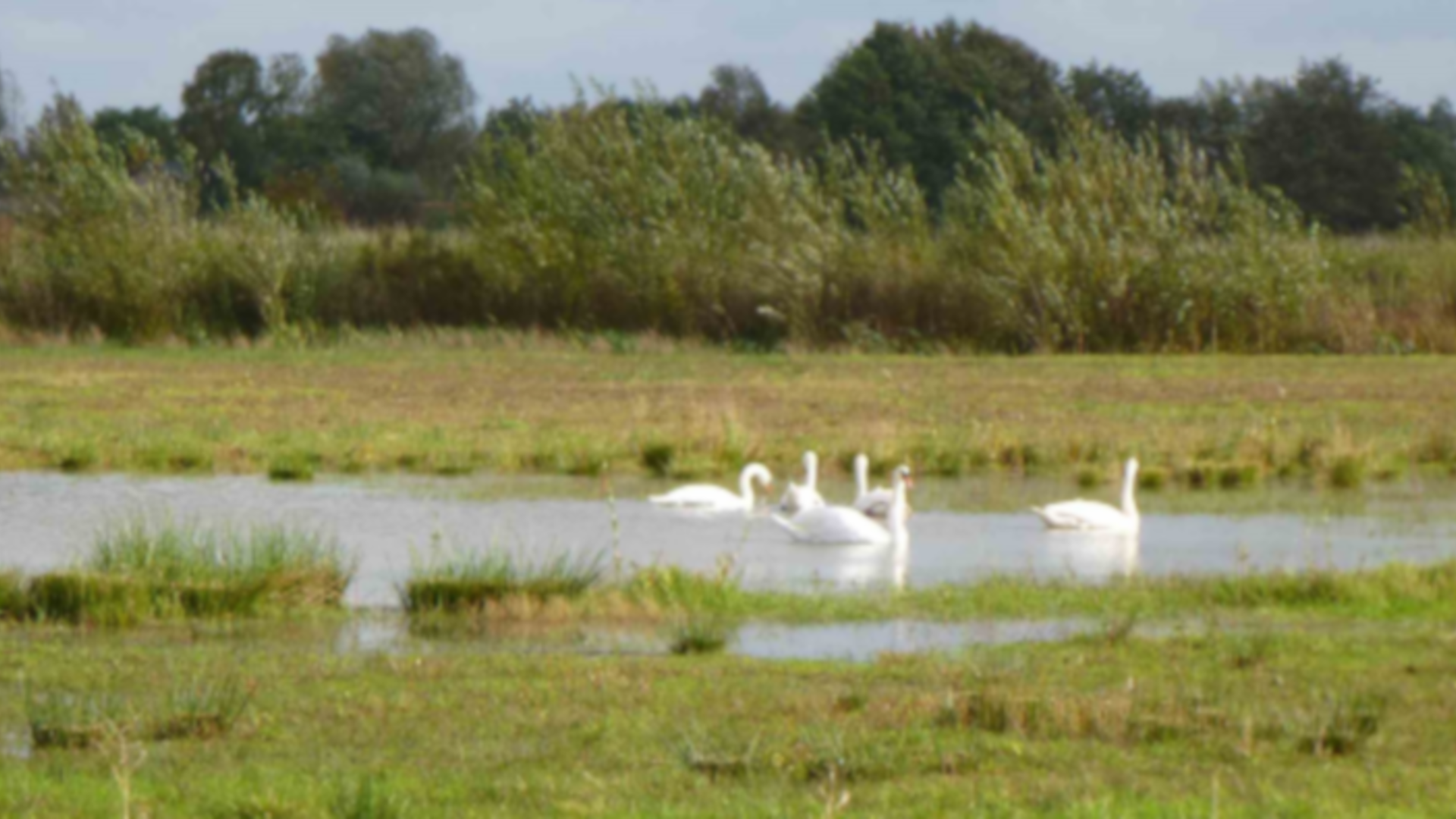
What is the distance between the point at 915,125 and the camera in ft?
237

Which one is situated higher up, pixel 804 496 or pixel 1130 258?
pixel 1130 258

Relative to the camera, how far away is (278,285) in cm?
4756

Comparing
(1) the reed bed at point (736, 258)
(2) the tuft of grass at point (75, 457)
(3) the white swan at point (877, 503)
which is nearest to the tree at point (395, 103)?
(1) the reed bed at point (736, 258)

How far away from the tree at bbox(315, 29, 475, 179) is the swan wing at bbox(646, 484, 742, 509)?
78775mm

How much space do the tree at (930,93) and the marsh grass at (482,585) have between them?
5698 centimetres

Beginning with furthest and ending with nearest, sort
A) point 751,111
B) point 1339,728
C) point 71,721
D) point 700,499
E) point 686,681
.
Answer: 1. point 751,111
2. point 700,499
3. point 686,681
4. point 71,721
5. point 1339,728

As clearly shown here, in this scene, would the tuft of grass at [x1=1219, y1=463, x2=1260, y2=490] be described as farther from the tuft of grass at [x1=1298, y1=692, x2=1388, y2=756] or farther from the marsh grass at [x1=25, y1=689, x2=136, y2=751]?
the marsh grass at [x1=25, y1=689, x2=136, y2=751]

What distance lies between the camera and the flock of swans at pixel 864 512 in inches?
697

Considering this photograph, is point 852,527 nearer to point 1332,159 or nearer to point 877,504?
point 877,504

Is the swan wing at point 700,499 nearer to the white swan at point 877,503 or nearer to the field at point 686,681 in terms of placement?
the white swan at point 877,503

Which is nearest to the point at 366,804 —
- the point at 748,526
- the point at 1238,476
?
the point at 748,526

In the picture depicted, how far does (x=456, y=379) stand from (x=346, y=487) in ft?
44.8

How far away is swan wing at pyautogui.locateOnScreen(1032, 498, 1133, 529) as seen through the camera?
59.5 ft

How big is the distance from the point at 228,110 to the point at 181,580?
80.9 m
